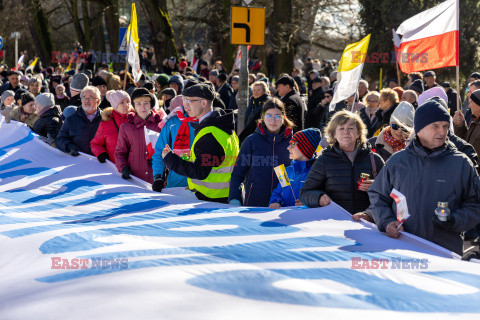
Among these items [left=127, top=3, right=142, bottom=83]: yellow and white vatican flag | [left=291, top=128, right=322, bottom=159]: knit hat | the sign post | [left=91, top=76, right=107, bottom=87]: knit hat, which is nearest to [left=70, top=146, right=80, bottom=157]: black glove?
[left=91, top=76, right=107, bottom=87]: knit hat

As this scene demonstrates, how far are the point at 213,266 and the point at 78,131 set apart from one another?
4.83m

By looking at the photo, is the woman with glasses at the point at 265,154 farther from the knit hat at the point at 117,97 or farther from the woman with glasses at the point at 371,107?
the woman with glasses at the point at 371,107

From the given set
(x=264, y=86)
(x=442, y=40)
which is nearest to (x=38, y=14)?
(x=264, y=86)

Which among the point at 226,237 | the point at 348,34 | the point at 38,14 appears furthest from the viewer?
the point at 38,14

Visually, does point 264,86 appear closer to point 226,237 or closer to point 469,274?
point 226,237

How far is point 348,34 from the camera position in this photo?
27.4 meters

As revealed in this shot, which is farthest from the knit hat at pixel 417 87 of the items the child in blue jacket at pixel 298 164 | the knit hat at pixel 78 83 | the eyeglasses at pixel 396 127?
the child in blue jacket at pixel 298 164

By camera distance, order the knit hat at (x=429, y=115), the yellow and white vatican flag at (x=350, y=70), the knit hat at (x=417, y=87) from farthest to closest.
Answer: the knit hat at (x=417, y=87) → the yellow and white vatican flag at (x=350, y=70) → the knit hat at (x=429, y=115)

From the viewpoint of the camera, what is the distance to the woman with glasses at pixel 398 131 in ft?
21.3

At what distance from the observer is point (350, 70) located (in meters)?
9.05

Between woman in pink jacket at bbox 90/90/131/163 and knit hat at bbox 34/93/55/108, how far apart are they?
1921mm

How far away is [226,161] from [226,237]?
1.59 meters

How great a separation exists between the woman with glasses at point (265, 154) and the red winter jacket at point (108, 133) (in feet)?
6.41

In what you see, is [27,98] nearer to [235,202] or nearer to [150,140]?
[150,140]
